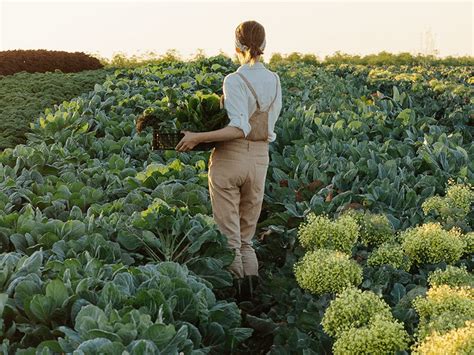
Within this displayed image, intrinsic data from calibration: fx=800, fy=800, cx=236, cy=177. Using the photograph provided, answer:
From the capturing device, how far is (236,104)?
5.72 meters

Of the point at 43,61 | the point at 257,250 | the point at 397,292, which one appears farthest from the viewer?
the point at 43,61

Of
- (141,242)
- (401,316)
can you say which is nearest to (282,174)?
(141,242)

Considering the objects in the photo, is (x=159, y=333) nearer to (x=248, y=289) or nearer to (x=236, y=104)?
(x=236, y=104)

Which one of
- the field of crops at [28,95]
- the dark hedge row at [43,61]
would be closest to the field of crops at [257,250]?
the field of crops at [28,95]

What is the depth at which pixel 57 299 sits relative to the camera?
13.9 feet

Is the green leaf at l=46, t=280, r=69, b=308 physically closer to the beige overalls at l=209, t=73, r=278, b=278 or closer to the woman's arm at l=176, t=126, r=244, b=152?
the woman's arm at l=176, t=126, r=244, b=152

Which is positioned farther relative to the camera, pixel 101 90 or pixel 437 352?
pixel 101 90

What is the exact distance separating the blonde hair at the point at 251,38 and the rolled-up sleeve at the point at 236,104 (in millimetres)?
210

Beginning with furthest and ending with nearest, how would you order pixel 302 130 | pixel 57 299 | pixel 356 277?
1. pixel 302 130
2. pixel 356 277
3. pixel 57 299

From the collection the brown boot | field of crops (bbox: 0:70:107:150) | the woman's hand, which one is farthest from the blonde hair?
field of crops (bbox: 0:70:107:150)

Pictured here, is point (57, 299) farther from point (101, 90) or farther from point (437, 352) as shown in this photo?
point (101, 90)

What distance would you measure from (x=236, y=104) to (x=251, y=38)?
1.66ft

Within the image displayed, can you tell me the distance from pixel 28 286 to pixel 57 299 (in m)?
0.26

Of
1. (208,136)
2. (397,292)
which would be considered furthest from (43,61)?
(397,292)
